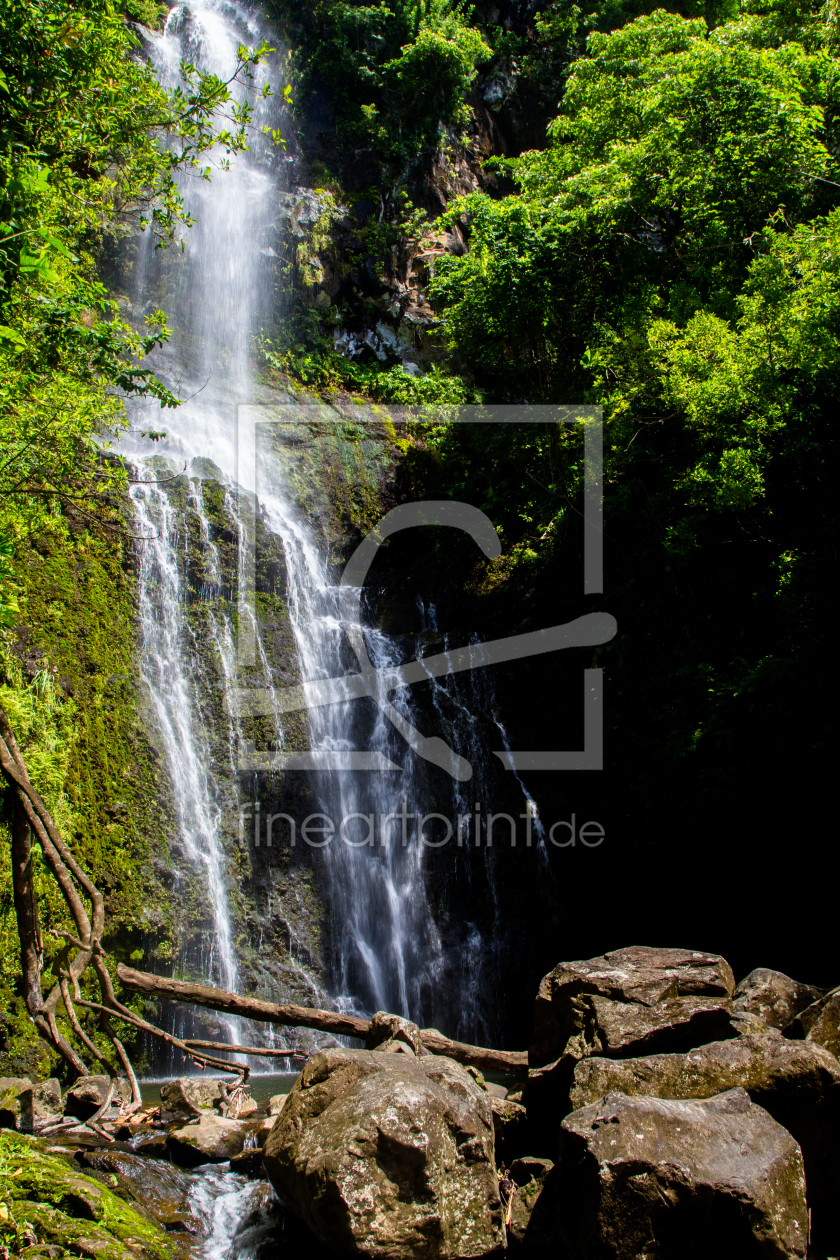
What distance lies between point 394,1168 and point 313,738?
770 cm

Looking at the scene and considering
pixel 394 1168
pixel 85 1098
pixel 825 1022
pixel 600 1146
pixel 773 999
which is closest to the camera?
pixel 600 1146

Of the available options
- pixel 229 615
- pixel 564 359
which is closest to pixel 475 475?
pixel 564 359

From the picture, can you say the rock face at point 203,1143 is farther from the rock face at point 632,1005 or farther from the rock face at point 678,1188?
the rock face at point 678,1188

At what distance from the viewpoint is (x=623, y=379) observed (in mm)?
11414

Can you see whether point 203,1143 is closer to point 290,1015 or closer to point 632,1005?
point 290,1015

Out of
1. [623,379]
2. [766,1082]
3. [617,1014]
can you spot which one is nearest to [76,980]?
[617,1014]

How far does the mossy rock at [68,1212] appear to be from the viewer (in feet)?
10.6

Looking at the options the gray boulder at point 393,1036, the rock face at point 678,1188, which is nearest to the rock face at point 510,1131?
the gray boulder at point 393,1036

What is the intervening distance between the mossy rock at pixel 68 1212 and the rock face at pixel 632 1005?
276 cm

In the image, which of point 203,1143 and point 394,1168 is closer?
point 394,1168

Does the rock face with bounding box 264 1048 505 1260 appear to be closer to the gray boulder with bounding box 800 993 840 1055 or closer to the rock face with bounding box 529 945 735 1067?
the rock face with bounding box 529 945 735 1067

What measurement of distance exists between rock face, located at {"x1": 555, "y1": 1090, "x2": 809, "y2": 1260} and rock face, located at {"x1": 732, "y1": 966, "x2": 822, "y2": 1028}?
5.90 feet

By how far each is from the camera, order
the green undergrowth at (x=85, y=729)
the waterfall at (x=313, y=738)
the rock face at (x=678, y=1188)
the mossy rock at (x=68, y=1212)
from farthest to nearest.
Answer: the waterfall at (x=313, y=738) < the green undergrowth at (x=85, y=729) < the rock face at (x=678, y=1188) < the mossy rock at (x=68, y=1212)

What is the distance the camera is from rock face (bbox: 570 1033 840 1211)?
4.16 m
